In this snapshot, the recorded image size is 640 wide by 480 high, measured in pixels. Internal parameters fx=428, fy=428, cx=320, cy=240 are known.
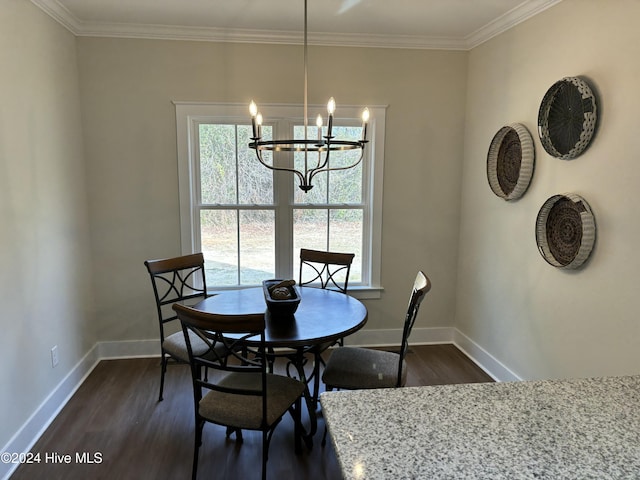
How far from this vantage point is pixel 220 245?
357cm

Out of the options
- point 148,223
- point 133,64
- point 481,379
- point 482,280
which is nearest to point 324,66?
point 133,64

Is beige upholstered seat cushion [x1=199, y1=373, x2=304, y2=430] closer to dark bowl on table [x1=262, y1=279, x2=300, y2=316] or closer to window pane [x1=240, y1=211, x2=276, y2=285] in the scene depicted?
dark bowl on table [x1=262, y1=279, x2=300, y2=316]

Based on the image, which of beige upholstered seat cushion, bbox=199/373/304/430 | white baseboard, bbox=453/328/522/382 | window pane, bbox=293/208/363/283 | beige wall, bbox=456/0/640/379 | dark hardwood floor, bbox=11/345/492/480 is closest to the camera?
beige upholstered seat cushion, bbox=199/373/304/430

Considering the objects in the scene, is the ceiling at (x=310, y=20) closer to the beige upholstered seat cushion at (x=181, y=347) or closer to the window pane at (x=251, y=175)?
the window pane at (x=251, y=175)

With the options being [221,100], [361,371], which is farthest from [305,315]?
[221,100]

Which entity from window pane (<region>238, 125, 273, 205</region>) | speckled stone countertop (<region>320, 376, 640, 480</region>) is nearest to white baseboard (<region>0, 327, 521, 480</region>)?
window pane (<region>238, 125, 273, 205</region>)

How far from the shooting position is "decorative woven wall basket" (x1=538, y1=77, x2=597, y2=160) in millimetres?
2238

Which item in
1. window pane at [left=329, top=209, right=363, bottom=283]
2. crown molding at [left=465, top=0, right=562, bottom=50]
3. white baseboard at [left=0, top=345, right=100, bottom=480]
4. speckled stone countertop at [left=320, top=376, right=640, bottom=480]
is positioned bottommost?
white baseboard at [left=0, top=345, right=100, bottom=480]

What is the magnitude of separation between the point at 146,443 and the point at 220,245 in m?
1.59

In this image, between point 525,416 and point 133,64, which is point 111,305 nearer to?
point 133,64

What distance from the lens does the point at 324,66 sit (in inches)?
134

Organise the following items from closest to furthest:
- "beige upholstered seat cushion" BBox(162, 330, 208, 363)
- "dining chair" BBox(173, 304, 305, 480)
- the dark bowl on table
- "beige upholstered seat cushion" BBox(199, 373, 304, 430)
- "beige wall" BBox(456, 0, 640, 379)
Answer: "dining chair" BBox(173, 304, 305, 480), "beige upholstered seat cushion" BBox(199, 373, 304, 430), "beige wall" BBox(456, 0, 640, 379), the dark bowl on table, "beige upholstered seat cushion" BBox(162, 330, 208, 363)

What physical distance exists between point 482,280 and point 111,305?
2985 millimetres

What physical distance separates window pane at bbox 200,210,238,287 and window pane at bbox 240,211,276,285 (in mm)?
66
